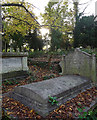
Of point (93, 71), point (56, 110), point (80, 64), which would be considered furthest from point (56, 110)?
point (80, 64)

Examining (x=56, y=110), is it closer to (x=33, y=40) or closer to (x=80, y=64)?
(x=80, y=64)

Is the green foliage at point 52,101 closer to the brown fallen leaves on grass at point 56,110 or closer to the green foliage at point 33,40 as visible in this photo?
the brown fallen leaves on grass at point 56,110

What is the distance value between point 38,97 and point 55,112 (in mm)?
648

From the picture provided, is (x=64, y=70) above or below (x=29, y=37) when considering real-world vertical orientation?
below

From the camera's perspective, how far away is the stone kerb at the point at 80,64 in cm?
521

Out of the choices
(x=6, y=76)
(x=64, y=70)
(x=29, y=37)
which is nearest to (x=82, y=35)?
(x=29, y=37)

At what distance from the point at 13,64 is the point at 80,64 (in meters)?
4.11

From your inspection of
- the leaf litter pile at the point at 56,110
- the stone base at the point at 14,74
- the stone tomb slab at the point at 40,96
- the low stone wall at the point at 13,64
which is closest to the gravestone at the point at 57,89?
the stone tomb slab at the point at 40,96

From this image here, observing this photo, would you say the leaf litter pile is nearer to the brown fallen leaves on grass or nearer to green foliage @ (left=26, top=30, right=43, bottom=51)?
the brown fallen leaves on grass

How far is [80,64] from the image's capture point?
5.70m

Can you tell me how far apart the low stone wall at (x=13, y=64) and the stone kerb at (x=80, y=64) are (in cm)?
286

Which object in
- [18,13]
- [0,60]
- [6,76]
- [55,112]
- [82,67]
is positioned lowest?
[55,112]

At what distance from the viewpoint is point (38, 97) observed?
9.39ft

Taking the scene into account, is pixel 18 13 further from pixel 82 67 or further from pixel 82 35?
pixel 82 35
